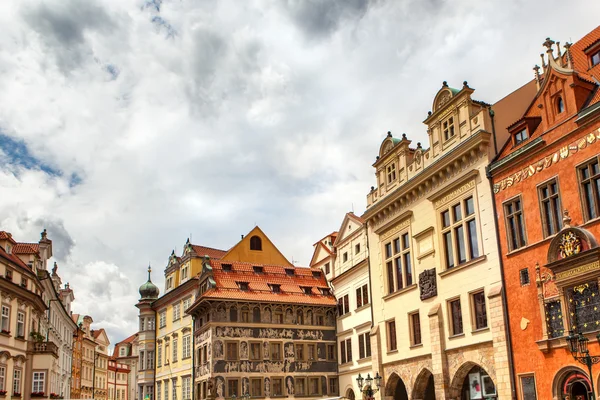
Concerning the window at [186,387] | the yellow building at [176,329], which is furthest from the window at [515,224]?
the window at [186,387]

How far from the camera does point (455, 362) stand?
27.1 m

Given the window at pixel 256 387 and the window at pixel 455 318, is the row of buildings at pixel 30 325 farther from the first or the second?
the window at pixel 455 318

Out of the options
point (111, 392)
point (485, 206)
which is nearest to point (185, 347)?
point (485, 206)

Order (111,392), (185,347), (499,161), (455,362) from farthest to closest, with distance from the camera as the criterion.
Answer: (111,392), (185,347), (455,362), (499,161)

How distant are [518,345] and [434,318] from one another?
5.21 metres

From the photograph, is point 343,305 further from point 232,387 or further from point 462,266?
point 462,266

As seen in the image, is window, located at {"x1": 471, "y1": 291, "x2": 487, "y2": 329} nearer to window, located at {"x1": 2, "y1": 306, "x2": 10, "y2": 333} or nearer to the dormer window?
the dormer window

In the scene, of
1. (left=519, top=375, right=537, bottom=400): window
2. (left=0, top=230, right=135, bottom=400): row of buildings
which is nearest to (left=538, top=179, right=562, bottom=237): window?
(left=519, top=375, right=537, bottom=400): window

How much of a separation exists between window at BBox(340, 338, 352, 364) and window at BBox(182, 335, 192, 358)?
11.7 metres

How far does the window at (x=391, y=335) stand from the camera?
32469 millimetres

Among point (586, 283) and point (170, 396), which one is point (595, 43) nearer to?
point (586, 283)

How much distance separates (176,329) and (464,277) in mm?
31545

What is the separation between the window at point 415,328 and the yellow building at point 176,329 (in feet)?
74.1

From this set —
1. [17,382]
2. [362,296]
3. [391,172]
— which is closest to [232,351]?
[362,296]
